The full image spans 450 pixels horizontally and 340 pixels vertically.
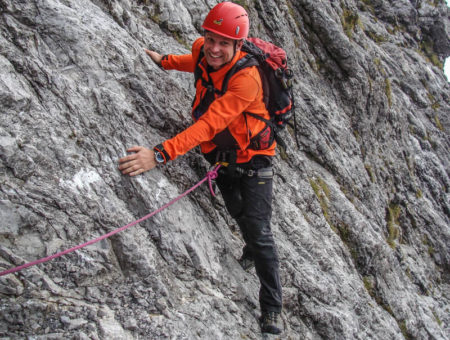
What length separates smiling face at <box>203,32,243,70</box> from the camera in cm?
577

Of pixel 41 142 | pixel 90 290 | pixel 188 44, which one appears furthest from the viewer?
pixel 188 44

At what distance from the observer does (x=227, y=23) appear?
5629mm

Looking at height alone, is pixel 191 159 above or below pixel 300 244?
above

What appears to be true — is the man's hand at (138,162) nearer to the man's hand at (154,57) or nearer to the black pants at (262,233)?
the black pants at (262,233)

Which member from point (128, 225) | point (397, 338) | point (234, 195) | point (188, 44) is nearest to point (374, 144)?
point (397, 338)

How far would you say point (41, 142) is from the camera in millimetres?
5047

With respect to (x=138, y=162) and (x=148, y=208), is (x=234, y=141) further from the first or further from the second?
(x=148, y=208)

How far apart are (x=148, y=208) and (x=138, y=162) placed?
745 millimetres

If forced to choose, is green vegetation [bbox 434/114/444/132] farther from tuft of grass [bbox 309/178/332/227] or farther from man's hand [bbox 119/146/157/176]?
man's hand [bbox 119/146/157/176]

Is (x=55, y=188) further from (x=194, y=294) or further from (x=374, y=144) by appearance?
(x=374, y=144)

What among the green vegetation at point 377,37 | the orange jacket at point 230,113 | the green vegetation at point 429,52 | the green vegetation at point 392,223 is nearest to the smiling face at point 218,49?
the orange jacket at point 230,113

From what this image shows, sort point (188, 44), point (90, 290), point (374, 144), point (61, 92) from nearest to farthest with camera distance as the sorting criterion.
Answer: point (90, 290)
point (61, 92)
point (188, 44)
point (374, 144)

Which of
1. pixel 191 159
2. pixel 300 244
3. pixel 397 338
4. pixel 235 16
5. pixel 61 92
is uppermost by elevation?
pixel 235 16

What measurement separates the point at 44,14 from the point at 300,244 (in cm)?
727
